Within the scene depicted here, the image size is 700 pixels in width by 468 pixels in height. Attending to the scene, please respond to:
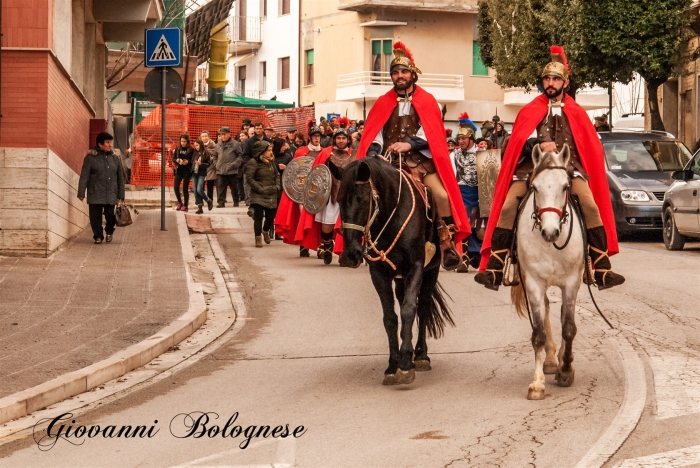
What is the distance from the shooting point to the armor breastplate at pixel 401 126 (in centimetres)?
1065

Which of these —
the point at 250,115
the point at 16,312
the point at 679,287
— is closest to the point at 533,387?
the point at 16,312

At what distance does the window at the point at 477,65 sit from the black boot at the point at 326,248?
41615mm

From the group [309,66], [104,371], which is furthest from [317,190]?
[309,66]

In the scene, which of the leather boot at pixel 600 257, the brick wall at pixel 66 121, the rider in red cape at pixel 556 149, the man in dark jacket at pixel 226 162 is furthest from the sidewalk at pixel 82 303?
the man in dark jacket at pixel 226 162

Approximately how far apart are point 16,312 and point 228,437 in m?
6.10

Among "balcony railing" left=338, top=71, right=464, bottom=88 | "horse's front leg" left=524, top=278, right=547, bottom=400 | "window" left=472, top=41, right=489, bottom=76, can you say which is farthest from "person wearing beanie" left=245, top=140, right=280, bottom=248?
"window" left=472, top=41, right=489, bottom=76

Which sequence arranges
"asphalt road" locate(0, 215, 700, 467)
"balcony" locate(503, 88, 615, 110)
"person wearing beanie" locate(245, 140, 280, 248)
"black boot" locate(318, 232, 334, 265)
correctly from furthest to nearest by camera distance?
1. "balcony" locate(503, 88, 615, 110)
2. "person wearing beanie" locate(245, 140, 280, 248)
3. "black boot" locate(318, 232, 334, 265)
4. "asphalt road" locate(0, 215, 700, 467)

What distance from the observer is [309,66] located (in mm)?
64000

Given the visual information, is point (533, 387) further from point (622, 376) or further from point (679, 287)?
point (679, 287)

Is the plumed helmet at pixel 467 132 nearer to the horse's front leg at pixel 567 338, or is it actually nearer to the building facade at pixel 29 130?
the building facade at pixel 29 130

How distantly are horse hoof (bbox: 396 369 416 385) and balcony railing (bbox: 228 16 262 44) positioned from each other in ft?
201

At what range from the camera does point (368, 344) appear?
1215cm

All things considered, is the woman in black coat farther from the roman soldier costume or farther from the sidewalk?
the roman soldier costume

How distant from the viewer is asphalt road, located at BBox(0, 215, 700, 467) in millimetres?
7434
